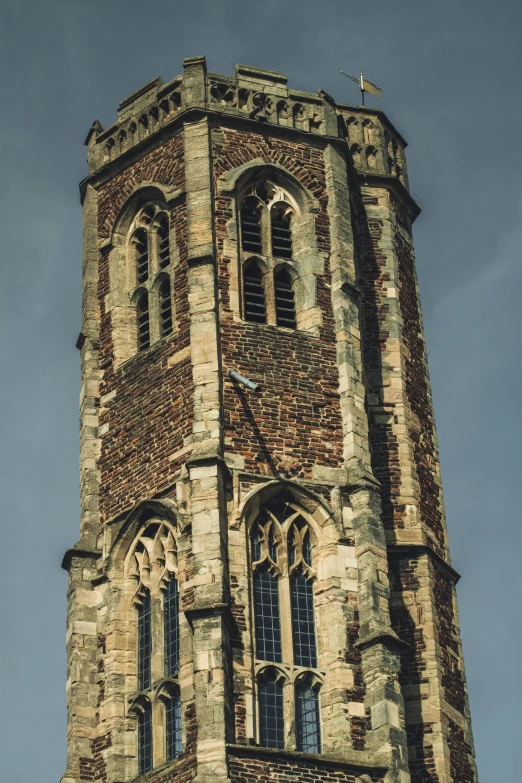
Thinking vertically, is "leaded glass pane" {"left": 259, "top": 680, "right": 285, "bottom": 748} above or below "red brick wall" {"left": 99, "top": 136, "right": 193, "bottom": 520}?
below

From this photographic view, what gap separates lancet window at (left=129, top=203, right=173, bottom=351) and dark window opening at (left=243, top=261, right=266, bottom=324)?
1577 mm

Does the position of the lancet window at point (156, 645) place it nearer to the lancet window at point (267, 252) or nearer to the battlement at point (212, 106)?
the lancet window at point (267, 252)

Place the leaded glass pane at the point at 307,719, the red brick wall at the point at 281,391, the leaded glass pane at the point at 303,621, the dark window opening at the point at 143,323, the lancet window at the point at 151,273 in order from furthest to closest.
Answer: the dark window opening at the point at 143,323 < the lancet window at the point at 151,273 < the red brick wall at the point at 281,391 < the leaded glass pane at the point at 303,621 < the leaded glass pane at the point at 307,719

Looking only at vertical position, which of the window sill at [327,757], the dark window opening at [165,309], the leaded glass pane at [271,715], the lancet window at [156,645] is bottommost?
the window sill at [327,757]

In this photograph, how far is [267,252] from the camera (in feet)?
149

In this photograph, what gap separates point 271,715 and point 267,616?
1.98 meters

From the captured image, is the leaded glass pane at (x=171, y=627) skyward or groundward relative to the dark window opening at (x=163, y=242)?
groundward

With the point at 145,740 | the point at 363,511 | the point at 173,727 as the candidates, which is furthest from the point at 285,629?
the point at 145,740

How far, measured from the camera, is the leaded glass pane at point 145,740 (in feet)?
130

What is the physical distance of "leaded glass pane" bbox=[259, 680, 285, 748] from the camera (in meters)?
38.8

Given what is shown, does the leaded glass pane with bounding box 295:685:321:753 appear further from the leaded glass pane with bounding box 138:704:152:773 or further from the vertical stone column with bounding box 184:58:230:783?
the leaded glass pane with bounding box 138:704:152:773

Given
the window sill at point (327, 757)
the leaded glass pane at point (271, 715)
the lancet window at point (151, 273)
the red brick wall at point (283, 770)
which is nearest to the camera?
the red brick wall at point (283, 770)

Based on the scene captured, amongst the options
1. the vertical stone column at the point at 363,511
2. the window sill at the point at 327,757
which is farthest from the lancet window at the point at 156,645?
the vertical stone column at the point at 363,511

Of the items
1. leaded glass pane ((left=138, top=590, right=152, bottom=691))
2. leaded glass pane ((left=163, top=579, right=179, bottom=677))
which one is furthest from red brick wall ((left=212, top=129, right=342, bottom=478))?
leaded glass pane ((left=138, top=590, right=152, bottom=691))
